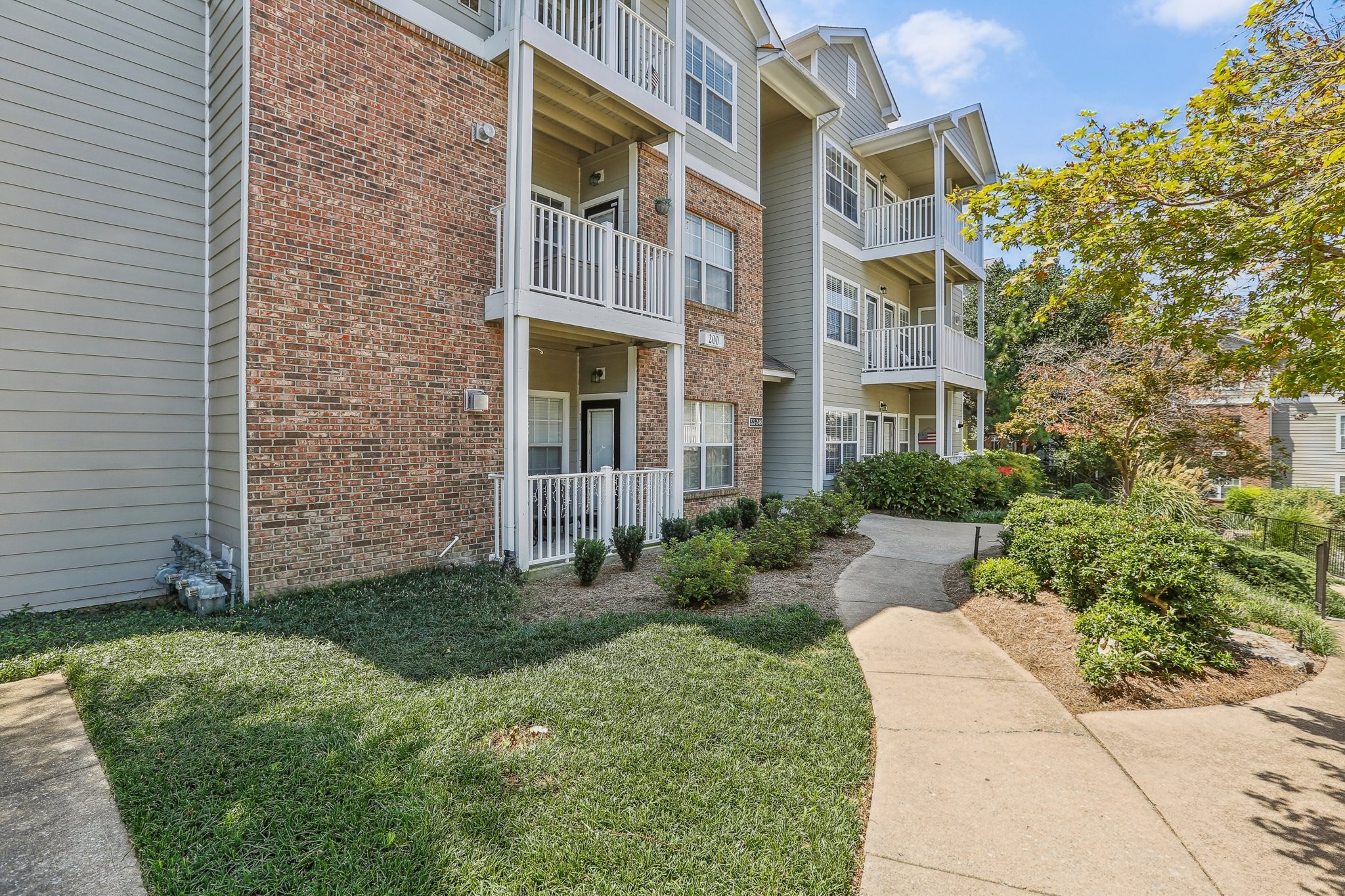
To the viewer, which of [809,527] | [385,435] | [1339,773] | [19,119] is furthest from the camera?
[809,527]

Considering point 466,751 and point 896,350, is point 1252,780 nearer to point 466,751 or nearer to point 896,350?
point 466,751

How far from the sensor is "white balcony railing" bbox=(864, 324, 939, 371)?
15758 mm

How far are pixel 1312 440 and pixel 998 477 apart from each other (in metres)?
17.4

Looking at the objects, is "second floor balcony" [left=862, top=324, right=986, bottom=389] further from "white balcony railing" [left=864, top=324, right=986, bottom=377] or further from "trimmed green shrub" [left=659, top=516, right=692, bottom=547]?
"trimmed green shrub" [left=659, top=516, right=692, bottom=547]

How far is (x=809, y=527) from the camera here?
394 inches

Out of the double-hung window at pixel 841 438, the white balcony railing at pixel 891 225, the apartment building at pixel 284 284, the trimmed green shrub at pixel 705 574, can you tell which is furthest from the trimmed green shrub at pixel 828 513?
the white balcony railing at pixel 891 225

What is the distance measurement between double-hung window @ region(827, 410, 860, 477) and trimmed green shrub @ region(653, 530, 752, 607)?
8.53 metres

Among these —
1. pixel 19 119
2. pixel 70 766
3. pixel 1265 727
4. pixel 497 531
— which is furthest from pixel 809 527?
pixel 19 119

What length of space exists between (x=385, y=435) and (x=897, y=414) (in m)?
14.8

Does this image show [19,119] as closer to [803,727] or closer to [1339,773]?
[803,727]

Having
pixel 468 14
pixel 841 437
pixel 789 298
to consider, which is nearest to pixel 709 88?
pixel 789 298

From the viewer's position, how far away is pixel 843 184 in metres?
15.5

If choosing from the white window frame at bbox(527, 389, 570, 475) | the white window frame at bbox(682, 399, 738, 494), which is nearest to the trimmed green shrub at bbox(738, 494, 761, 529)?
the white window frame at bbox(682, 399, 738, 494)

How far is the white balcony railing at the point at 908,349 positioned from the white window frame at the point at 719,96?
20.4ft
